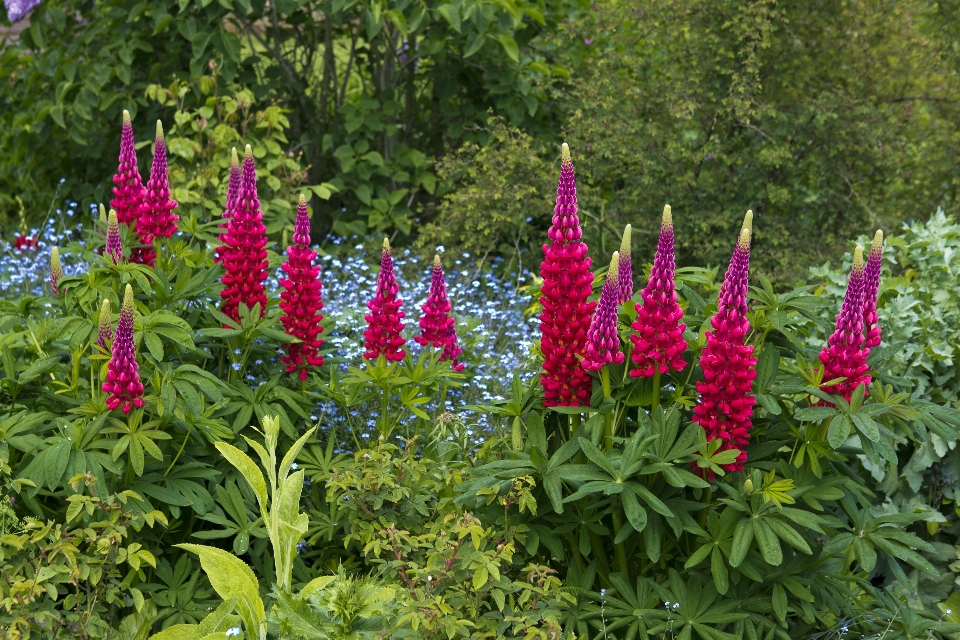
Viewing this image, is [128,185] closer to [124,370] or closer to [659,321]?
[124,370]

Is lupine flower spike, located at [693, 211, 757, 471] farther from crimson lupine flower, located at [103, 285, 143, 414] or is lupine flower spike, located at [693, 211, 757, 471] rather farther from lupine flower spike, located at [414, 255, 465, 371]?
crimson lupine flower, located at [103, 285, 143, 414]

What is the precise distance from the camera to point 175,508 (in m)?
2.97

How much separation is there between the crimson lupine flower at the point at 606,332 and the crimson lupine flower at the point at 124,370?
128 centimetres

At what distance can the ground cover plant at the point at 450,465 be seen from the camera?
105 inches

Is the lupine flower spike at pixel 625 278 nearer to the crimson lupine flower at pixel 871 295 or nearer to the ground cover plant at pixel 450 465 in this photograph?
the ground cover plant at pixel 450 465

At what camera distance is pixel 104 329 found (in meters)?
2.97

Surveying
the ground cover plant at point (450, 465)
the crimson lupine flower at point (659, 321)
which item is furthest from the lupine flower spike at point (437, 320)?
the crimson lupine flower at point (659, 321)

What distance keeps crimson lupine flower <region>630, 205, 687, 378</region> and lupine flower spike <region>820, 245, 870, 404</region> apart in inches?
17.2

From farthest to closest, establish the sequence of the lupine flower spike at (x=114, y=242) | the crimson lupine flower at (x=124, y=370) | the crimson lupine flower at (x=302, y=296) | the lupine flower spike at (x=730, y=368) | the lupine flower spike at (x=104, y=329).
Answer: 1. the crimson lupine flower at (x=302, y=296)
2. the lupine flower spike at (x=114, y=242)
3. the lupine flower spike at (x=104, y=329)
4. the crimson lupine flower at (x=124, y=370)
5. the lupine flower spike at (x=730, y=368)

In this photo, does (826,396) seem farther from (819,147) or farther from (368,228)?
(368,228)

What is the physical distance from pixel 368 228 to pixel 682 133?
236cm

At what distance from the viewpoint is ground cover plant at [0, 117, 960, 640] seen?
268 cm

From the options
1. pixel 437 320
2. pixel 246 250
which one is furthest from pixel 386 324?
pixel 246 250

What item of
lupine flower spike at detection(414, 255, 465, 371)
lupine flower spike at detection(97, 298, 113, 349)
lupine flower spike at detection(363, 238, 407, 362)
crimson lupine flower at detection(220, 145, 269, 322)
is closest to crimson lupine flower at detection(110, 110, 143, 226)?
crimson lupine flower at detection(220, 145, 269, 322)
